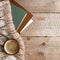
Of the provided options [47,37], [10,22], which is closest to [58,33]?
[47,37]

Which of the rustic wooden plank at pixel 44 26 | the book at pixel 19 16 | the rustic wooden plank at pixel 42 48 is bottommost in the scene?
the rustic wooden plank at pixel 42 48

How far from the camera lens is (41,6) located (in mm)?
1357

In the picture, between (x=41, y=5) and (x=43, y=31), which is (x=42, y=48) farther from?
(x=41, y=5)

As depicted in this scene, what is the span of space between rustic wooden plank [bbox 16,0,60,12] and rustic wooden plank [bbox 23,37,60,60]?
0.57ft

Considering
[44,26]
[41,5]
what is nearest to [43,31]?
[44,26]

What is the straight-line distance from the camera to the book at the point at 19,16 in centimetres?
128

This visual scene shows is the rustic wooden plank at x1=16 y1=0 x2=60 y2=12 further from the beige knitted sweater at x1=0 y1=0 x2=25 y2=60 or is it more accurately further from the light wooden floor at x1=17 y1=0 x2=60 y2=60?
the beige knitted sweater at x1=0 y1=0 x2=25 y2=60

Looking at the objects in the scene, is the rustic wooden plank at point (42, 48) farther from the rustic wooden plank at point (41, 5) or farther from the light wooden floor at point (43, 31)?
the rustic wooden plank at point (41, 5)

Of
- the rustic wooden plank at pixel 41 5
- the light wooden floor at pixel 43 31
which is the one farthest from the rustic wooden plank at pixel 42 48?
the rustic wooden plank at pixel 41 5

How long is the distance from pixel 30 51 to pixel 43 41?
0.31 ft

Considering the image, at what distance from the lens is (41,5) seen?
4.46ft

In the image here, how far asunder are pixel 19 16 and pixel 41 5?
16 cm

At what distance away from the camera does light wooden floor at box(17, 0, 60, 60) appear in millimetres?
1295

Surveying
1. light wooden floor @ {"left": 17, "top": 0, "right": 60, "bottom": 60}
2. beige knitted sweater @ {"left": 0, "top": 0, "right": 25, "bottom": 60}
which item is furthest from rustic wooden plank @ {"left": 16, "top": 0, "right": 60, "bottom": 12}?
beige knitted sweater @ {"left": 0, "top": 0, "right": 25, "bottom": 60}
